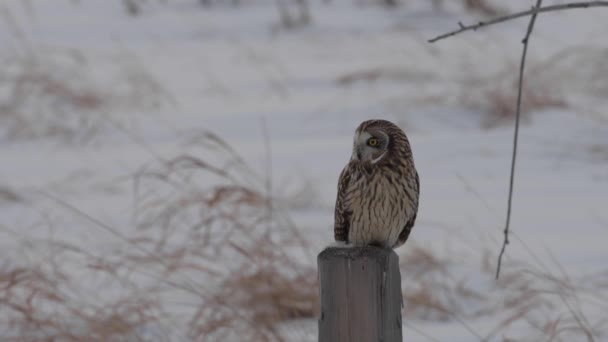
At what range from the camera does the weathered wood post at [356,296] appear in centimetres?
202

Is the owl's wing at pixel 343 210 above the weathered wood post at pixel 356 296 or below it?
above

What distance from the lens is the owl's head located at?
2.19 meters

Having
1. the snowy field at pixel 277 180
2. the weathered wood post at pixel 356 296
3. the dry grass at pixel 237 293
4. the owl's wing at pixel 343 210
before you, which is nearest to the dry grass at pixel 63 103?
the snowy field at pixel 277 180

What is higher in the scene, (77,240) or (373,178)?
(77,240)

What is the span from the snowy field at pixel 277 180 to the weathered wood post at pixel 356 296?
1.01 m

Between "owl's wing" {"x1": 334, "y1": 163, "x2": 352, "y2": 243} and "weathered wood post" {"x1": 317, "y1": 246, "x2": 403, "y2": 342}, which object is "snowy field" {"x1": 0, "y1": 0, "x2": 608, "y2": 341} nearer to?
"owl's wing" {"x1": 334, "y1": 163, "x2": 352, "y2": 243}

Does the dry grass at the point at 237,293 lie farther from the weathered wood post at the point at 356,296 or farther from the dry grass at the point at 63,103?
the dry grass at the point at 63,103

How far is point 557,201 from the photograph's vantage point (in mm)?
6031

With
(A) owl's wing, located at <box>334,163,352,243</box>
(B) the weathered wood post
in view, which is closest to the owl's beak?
(A) owl's wing, located at <box>334,163,352,243</box>

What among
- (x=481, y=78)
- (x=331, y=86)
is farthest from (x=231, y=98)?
(x=481, y=78)

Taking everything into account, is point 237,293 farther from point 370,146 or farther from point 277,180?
point 277,180

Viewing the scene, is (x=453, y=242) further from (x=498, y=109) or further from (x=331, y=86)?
(x=331, y=86)

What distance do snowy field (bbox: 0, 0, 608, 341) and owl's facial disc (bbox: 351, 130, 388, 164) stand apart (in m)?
0.90

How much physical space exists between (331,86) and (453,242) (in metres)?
4.93
